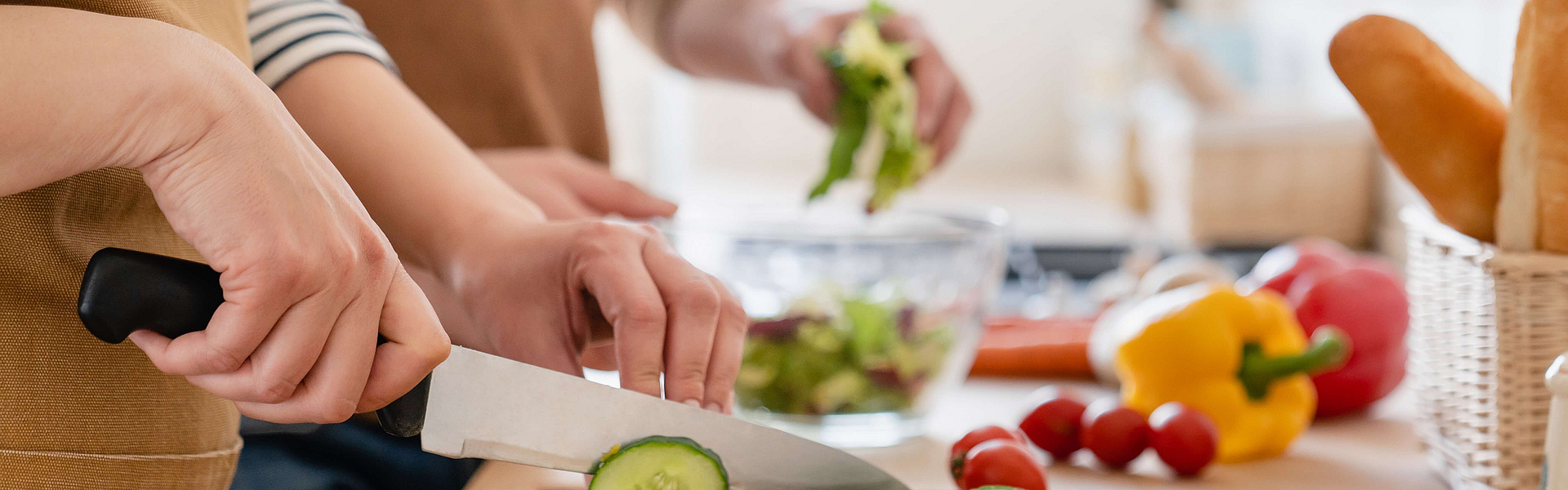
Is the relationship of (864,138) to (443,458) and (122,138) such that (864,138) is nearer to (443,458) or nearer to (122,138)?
(443,458)

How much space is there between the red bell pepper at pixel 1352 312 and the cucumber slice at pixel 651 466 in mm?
630

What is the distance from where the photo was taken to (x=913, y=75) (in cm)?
99

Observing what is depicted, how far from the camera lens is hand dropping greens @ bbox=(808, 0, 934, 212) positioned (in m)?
0.96

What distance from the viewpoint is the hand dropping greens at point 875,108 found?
3.14 ft

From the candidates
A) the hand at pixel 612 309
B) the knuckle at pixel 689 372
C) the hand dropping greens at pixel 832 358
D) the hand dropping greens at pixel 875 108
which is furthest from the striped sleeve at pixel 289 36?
the hand dropping greens at pixel 875 108

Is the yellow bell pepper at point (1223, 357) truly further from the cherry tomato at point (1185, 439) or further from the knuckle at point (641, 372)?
the knuckle at point (641, 372)

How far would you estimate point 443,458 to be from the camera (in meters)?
0.72

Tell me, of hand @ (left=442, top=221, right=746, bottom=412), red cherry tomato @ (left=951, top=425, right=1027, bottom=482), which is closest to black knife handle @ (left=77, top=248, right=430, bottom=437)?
hand @ (left=442, top=221, right=746, bottom=412)

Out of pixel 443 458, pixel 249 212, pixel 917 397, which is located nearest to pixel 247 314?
pixel 249 212

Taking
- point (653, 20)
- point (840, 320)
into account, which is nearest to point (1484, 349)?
point (840, 320)

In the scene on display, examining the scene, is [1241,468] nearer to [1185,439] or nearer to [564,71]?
[1185,439]

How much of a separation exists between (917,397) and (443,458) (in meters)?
0.33

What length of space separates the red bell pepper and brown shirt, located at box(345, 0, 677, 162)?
0.65m

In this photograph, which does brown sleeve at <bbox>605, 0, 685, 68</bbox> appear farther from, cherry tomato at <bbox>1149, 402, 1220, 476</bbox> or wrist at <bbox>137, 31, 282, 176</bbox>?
wrist at <bbox>137, 31, 282, 176</bbox>
